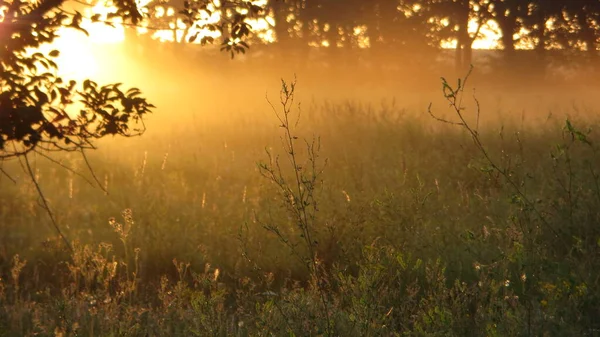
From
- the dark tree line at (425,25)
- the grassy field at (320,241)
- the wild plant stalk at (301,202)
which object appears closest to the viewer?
the wild plant stalk at (301,202)

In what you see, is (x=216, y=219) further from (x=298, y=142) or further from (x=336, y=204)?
(x=298, y=142)

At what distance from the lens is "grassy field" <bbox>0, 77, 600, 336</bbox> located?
345 cm

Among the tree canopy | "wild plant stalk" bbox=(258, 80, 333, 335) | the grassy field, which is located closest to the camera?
"wild plant stalk" bbox=(258, 80, 333, 335)

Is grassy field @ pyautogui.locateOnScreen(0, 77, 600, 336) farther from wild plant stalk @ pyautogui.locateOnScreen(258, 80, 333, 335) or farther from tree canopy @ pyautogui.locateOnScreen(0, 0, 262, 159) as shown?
tree canopy @ pyautogui.locateOnScreen(0, 0, 262, 159)

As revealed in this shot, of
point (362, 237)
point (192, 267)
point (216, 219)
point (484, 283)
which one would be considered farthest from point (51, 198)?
point (484, 283)

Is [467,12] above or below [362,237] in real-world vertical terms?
above

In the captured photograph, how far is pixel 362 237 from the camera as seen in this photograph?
20.0 feet

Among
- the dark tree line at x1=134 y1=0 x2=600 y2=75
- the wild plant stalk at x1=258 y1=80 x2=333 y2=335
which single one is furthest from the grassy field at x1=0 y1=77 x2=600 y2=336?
the dark tree line at x1=134 y1=0 x2=600 y2=75

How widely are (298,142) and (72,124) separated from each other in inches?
368

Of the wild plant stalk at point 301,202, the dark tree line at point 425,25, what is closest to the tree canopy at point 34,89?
the wild plant stalk at point 301,202

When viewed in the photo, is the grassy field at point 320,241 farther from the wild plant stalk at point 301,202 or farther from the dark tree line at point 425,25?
the dark tree line at point 425,25

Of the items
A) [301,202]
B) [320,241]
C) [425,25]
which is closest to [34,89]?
[301,202]

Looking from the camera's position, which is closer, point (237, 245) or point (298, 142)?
point (237, 245)

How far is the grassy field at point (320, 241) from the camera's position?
3451 millimetres
